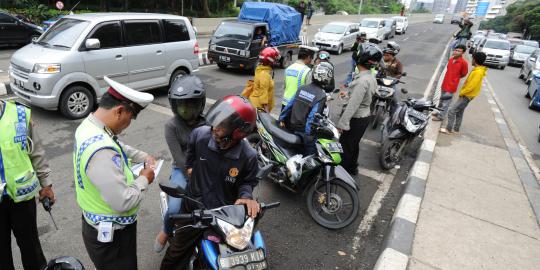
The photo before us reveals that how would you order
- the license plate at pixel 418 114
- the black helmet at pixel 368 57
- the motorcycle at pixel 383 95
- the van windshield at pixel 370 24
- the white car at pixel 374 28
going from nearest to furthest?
1. the black helmet at pixel 368 57
2. the license plate at pixel 418 114
3. the motorcycle at pixel 383 95
4. the white car at pixel 374 28
5. the van windshield at pixel 370 24

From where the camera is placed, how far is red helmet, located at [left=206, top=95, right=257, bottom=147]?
7.16ft

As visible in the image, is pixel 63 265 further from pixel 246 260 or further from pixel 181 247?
pixel 246 260

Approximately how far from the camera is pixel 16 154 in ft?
7.43

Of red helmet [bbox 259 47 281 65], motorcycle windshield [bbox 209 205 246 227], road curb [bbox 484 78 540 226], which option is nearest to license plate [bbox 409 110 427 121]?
road curb [bbox 484 78 540 226]

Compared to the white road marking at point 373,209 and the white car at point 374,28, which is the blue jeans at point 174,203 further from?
the white car at point 374,28

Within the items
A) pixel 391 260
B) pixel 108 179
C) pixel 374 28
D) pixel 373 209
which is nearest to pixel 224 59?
pixel 373 209

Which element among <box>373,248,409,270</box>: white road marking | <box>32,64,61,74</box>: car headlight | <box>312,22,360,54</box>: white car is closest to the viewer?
<box>373,248,409,270</box>: white road marking

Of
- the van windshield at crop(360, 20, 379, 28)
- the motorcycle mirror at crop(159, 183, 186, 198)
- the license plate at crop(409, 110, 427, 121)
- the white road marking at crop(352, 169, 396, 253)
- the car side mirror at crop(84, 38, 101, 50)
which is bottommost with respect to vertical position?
the white road marking at crop(352, 169, 396, 253)

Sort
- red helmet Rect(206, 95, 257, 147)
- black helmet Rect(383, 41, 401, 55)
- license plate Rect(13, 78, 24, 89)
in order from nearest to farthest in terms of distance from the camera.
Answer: red helmet Rect(206, 95, 257, 147) → license plate Rect(13, 78, 24, 89) → black helmet Rect(383, 41, 401, 55)

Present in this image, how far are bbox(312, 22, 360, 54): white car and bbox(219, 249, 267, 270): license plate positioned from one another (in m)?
17.1

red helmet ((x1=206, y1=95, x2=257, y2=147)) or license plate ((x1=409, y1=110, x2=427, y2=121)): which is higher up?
red helmet ((x1=206, y1=95, x2=257, y2=147))

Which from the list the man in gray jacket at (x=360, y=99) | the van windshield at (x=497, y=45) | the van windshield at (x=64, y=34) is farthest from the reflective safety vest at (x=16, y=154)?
the van windshield at (x=497, y=45)

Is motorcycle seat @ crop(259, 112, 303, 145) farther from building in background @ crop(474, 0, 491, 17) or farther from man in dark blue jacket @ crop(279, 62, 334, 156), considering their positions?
building in background @ crop(474, 0, 491, 17)

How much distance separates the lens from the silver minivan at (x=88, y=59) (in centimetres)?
609
